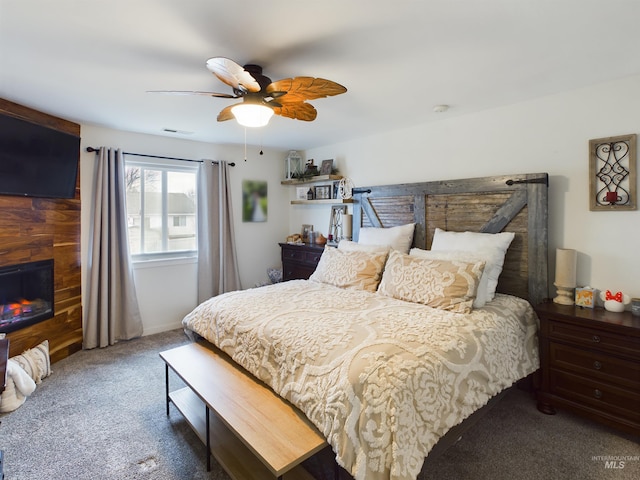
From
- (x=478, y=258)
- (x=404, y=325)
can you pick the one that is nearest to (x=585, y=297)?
(x=478, y=258)

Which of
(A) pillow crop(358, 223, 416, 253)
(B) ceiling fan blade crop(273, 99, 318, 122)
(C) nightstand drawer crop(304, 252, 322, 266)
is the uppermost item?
(B) ceiling fan blade crop(273, 99, 318, 122)

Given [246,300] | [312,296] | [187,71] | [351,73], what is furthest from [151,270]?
[351,73]

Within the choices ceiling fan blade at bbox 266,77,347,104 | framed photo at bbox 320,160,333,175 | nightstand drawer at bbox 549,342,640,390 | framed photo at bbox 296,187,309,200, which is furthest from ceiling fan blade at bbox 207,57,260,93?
framed photo at bbox 296,187,309,200

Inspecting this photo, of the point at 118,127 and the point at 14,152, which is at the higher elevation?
the point at 118,127

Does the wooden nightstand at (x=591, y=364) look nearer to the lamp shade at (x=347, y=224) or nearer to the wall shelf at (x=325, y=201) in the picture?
the lamp shade at (x=347, y=224)

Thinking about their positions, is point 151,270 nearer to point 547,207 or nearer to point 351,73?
point 351,73

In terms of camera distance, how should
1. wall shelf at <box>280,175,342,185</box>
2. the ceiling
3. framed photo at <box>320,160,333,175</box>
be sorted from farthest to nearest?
framed photo at <box>320,160,333,175</box> → wall shelf at <box>280,175,342,185</box> → the ceiling

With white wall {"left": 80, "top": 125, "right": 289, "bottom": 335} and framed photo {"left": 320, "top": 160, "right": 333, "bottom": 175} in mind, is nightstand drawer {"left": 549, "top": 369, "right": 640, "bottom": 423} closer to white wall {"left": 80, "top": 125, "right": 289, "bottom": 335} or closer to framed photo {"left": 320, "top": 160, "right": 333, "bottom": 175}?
framed photo {"left": 320, "top": 160, "right": 333, "bottom": 175}

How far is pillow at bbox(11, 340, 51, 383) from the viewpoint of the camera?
2705 millimetres

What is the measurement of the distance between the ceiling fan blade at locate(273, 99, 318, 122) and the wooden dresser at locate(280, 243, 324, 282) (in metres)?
1.90

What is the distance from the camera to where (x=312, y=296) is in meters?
2.68

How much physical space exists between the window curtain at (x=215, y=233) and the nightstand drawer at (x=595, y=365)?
11.4 ft

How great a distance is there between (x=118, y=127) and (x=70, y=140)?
0.52 meters

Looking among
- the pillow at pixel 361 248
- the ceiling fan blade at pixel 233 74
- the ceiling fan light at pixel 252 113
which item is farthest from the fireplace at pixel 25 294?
the pillow at pixel 361 248
